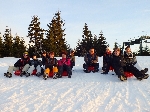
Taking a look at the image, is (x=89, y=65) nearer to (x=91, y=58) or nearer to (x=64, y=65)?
(x=91, y=58)

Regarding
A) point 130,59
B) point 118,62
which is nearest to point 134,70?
point 118,62

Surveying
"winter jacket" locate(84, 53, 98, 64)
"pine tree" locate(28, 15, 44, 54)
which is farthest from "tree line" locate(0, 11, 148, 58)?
"winter jacket" locate(84, 53, 98, 64)

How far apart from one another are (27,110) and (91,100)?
1.65 meters

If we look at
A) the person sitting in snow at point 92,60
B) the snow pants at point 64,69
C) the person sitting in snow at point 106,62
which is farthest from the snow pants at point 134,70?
the snow pants at point 64,69

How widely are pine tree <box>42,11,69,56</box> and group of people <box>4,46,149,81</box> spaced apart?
100.0 feet

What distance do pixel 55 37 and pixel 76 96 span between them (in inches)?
1547

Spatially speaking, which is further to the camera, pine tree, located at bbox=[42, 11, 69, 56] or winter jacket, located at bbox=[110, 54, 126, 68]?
pine tree, located at bbox=[42, 11, 69, 56]

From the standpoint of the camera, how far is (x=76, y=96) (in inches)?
261

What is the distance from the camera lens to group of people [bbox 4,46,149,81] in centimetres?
927

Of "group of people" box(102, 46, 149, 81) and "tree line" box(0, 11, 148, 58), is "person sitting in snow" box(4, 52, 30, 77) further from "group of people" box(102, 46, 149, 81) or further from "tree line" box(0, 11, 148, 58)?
"tree line" box(0, 11, 148, 58)

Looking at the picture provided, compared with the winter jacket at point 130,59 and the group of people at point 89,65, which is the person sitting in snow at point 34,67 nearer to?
the group of people at point 89,65

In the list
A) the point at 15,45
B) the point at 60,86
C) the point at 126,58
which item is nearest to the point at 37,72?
the point at 60,86

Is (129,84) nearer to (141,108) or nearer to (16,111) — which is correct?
(141,108)

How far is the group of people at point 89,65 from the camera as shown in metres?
9.27
